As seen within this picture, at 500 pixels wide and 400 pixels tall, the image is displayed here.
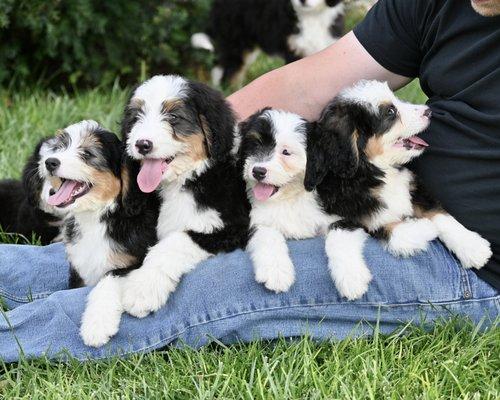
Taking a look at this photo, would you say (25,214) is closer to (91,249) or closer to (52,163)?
(91,249)

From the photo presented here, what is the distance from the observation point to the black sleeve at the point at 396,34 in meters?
3.60

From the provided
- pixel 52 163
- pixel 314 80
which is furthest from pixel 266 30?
pixel 52 163

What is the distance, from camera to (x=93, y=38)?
7297 mm

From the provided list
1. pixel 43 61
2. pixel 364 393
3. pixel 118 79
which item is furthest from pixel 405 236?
pixel 43 61

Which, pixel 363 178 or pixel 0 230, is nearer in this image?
pixel 363 178

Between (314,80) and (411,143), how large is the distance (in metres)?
0.73

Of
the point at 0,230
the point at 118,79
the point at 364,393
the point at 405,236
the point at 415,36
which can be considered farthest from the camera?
the point at 118,79

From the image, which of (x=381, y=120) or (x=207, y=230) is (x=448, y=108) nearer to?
(x=381, y=120)

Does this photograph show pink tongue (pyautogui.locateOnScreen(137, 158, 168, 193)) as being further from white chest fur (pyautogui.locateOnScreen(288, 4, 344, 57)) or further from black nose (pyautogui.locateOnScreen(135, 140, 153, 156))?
white chest fur (pyautogui.locateOnScreen(288, 4, 344, 57))

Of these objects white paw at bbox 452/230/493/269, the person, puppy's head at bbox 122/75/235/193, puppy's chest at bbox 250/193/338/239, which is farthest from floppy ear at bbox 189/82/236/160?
white paw at bbox 452/230/493/269

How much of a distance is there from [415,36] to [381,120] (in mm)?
599

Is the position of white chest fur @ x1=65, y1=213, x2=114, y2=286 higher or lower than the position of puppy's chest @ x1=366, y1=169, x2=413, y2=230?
lower

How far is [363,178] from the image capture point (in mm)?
3283

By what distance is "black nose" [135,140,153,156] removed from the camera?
305 cm
